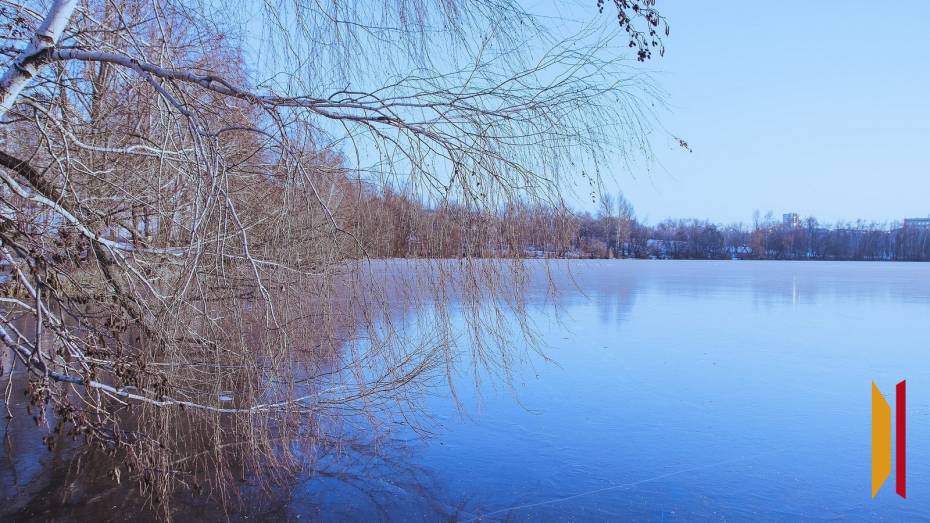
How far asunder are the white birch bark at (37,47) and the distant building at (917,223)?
90612 mm

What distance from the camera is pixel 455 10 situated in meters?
2.93

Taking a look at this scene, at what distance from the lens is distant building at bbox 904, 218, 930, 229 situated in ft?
259

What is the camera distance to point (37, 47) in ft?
10.0

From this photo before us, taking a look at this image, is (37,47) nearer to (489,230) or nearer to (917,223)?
(489,230)

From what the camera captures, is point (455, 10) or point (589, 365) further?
point (589, 365)

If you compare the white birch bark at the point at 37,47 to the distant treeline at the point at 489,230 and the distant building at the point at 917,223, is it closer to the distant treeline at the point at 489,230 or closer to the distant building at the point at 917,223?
the distant treeline at the point at 489,230

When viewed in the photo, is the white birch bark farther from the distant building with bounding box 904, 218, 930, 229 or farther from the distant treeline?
the distant building with bounding box 904, 218, 930, 229

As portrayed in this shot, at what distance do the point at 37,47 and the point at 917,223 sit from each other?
100m

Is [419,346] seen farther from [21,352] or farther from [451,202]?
[21,352]

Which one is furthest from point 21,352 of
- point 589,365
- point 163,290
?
point 589,365

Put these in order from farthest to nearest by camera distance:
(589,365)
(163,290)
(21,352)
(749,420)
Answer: (589,365), (749,420), (163,290), (21,352)

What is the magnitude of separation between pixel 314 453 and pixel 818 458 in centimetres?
371

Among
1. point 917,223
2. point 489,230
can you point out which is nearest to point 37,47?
point 489,230

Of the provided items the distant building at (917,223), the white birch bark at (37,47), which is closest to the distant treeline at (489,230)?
the white birch bark at (37,47)
